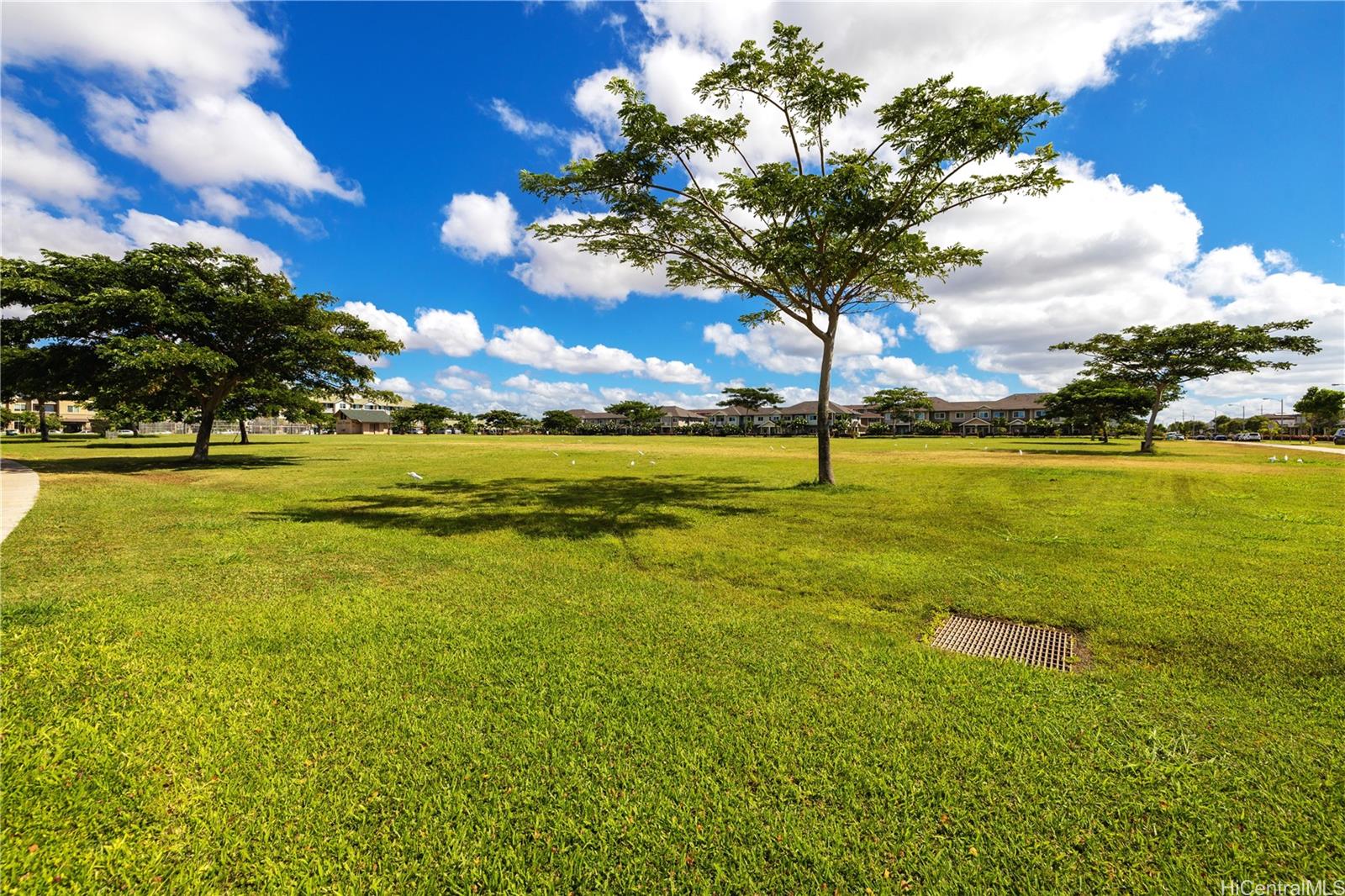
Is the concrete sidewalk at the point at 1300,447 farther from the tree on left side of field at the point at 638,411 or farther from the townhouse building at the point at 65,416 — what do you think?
the townhouse building at the point at 65,416

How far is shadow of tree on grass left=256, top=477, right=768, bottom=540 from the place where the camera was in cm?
1038

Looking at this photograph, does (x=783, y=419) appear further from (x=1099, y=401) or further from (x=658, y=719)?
(x=658, y=719)

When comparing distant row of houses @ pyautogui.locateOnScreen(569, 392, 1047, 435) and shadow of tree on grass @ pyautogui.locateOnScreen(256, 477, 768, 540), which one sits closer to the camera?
shadow of tree on grass @ pyautogui.locateOnScreen(256, 477, 768, 540)

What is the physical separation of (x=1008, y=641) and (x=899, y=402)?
118 meters

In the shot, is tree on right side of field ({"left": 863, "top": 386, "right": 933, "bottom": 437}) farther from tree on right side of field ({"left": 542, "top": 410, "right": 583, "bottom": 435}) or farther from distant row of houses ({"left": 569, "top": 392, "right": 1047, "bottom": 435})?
tree on right side of field ({"left": 542, "top": 410, "right": 583, "bottom": 435})

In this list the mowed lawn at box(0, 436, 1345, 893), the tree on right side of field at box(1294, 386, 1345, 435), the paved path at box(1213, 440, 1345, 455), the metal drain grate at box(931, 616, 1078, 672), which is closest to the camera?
→ the mowed lawn at box(0, 436, 1345, 893)

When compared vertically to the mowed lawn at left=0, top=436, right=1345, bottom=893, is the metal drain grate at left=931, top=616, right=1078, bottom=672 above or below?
below

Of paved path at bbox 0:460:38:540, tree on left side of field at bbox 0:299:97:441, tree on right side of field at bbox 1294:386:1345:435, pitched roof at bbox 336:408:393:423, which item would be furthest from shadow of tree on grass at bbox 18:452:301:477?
tree on right side of field at bbox 1294:386:1345:435

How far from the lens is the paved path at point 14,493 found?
927cm

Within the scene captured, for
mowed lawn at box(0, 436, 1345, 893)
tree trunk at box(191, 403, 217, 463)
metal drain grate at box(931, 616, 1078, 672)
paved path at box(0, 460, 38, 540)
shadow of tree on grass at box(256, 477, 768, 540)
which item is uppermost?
tree trunk at box(191, 403, 217, 463)

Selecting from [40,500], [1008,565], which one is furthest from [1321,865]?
[40,500]

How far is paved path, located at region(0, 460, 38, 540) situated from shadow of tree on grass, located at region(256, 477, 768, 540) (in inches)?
145

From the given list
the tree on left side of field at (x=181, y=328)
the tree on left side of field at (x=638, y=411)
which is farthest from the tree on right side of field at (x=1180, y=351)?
the tree on left side of field at (x=638, y=411)

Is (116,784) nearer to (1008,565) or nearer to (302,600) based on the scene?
(302,600)
